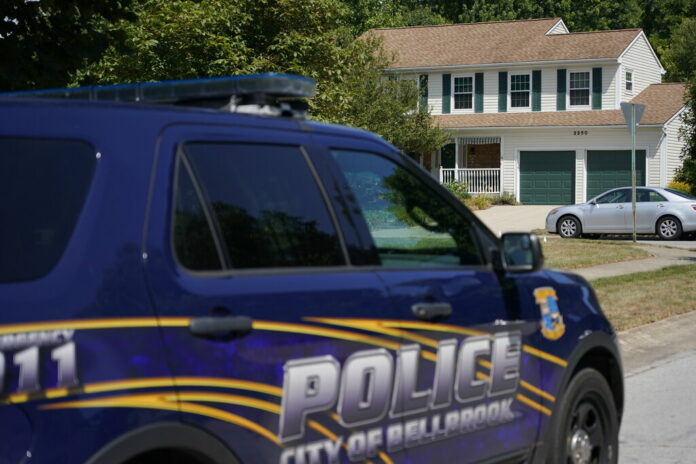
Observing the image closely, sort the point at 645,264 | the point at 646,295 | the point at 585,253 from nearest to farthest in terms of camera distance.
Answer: the point at 646,295 → the point at 645,264 → the point at 585,253

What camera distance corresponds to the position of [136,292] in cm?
327

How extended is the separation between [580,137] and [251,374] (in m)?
41.0

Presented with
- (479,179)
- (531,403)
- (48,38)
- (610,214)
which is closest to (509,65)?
(479,179)

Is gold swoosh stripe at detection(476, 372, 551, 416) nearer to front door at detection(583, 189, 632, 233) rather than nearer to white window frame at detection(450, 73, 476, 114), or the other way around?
front door at detection(583, 189, 632, 233)

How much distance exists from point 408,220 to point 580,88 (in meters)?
40.3

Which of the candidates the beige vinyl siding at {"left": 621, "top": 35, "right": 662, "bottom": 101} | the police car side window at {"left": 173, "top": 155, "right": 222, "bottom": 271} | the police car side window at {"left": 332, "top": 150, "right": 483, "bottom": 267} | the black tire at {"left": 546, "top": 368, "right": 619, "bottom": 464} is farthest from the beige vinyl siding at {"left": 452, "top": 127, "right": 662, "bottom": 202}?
the police car side window at {"left": 173, "top": 155, "right": 222, "bottom": 271}

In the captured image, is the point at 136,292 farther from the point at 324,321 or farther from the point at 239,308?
the point at 324,321

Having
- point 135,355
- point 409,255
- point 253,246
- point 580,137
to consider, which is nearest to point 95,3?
point 409,255

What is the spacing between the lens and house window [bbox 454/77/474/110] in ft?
149

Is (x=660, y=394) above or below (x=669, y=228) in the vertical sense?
below

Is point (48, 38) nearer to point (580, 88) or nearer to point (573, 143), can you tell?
point (573, 143)

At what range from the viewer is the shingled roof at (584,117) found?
42438mm

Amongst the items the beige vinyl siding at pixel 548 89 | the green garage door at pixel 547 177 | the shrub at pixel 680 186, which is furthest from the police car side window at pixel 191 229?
the beige vinyl siding at pixel 548 89

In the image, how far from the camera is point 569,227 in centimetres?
2870
